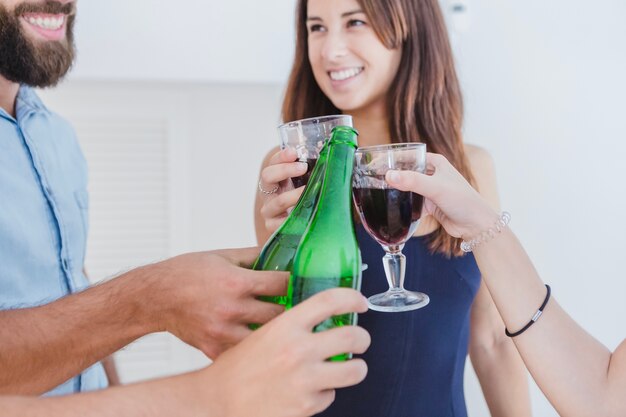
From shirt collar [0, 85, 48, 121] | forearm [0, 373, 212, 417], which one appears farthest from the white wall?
forearm [0, 373, 212, 417]

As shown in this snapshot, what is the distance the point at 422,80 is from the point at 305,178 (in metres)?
0.80

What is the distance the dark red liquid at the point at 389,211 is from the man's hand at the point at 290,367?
0.46 meters

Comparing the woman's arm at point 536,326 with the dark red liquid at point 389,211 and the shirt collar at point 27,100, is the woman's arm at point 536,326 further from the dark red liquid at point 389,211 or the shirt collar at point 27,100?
the shirt collar at point 27,100

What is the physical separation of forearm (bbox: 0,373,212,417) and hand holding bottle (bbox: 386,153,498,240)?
53 centimetres

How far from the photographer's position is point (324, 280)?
769 millimetres

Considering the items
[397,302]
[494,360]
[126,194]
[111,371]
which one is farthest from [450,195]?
[126,194]

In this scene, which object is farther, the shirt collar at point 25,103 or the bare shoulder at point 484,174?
the bare shoulder at point 484,174

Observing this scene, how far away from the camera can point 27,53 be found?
1500mm

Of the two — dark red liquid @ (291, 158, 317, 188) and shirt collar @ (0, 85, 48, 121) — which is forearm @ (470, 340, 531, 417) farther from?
shirt collar @ (0, 85, 48, 121)

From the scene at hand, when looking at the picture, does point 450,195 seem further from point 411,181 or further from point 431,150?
point 431,150

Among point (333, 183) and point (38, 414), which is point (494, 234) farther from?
point (38, 414)

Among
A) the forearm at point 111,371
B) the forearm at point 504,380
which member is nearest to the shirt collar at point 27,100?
the forearm at point 111,371

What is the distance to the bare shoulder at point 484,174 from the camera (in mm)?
1812

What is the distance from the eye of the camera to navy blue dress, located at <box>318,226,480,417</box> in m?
1.52
